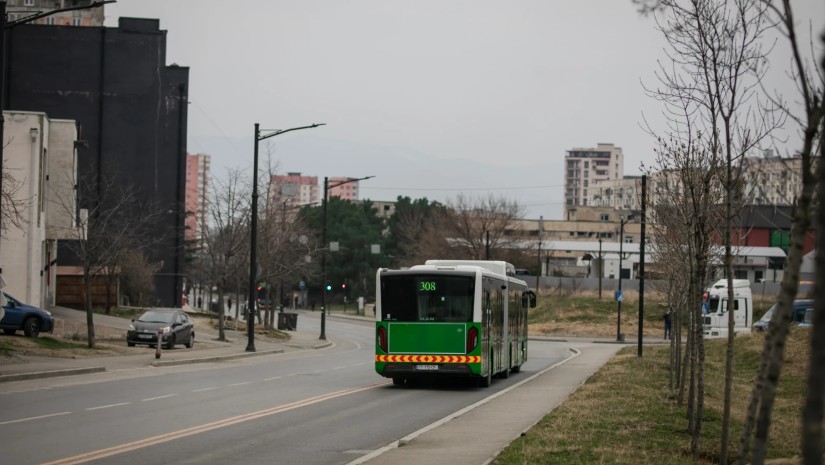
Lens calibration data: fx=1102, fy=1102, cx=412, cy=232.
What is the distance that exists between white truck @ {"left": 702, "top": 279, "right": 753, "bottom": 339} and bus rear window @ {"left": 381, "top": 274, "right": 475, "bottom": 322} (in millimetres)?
33941

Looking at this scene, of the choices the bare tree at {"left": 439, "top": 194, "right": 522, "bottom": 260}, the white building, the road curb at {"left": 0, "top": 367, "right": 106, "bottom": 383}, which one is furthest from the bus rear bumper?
the bare tree at {"left": 439, "top": 194, "right": 522, "bottom": 260}

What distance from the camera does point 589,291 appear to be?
8900cm

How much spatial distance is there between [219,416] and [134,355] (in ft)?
58.8

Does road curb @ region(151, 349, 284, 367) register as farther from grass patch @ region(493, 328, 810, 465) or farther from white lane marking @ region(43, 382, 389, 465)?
grass patch @ region(493, 328, 810, 465)

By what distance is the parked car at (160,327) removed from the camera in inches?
1587

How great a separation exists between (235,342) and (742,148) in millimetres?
37860

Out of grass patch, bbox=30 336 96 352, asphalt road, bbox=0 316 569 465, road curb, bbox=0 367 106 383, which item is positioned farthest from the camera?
grass patch, bbox=30 336 96 352

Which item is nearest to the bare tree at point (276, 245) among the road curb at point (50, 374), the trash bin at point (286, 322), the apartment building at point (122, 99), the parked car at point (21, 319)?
the trash bin at point (286, 322)

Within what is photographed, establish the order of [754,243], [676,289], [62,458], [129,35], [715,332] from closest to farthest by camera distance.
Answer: [62,458], [676,289], [715,332], [129,35], [754,243]

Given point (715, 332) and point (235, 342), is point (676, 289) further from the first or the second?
point (715, 332)

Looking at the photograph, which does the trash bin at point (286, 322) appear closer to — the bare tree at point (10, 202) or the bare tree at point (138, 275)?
Answer: the bare tree at point (138, 275)

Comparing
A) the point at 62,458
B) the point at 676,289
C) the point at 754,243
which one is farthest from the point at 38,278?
the point at 754,243

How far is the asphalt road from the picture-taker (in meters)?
13.7

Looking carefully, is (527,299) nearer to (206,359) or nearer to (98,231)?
(206,359)
